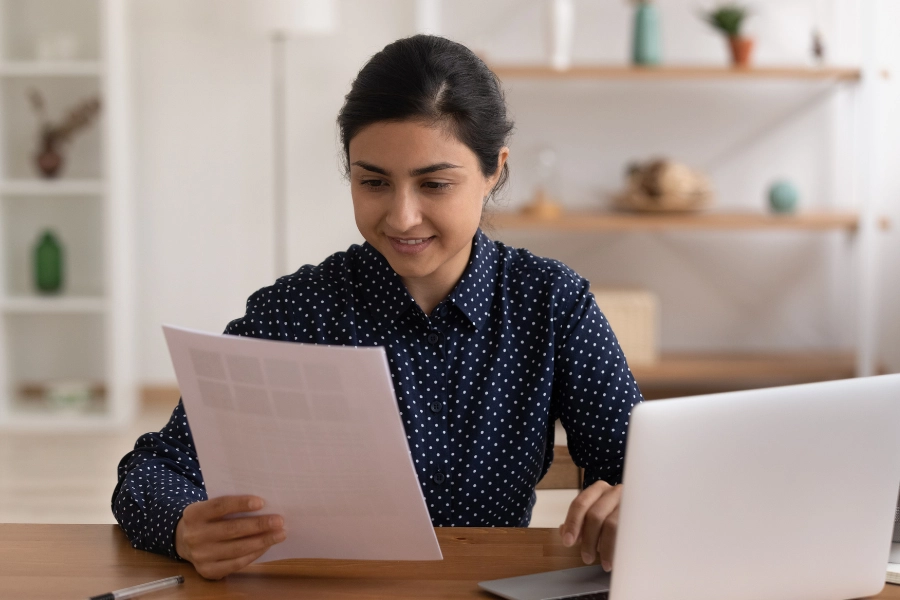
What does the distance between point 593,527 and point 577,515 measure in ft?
0.06

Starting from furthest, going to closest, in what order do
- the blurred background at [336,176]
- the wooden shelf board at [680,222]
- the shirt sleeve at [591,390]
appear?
the blurred background at [336,176], the wooden shelf board at [680,222], the shirt sleeve at [591,390]

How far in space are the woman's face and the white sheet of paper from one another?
382 mm

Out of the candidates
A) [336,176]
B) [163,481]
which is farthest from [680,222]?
[163,481]

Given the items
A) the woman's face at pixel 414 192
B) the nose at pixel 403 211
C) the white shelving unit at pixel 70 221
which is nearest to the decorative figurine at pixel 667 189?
the white shelving unit at pixel 70 221

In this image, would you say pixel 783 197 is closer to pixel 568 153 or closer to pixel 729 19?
pixel 729 19

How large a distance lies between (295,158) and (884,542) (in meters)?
3.48

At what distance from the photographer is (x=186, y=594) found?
39.1 inches

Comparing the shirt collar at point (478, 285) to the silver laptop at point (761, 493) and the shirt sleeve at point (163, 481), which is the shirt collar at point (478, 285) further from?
the silver laptop at point (761, 493)

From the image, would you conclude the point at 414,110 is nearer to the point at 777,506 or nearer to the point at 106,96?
the point at 777,506

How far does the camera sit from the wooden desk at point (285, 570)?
0.99 meters

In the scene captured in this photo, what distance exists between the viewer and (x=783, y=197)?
12.5 ft

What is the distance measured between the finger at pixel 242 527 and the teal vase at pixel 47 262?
3274 millimetres

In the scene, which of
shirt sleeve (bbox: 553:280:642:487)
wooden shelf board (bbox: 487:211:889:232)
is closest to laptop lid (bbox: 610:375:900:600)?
shirt sleeve (bbox: 553:280:642:487)

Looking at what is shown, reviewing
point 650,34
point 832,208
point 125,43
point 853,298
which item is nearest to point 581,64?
point 650,34
